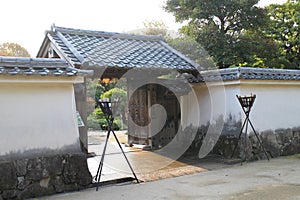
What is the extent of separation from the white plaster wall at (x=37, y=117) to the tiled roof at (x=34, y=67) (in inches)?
8.0

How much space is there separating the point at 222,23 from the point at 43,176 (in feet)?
27.9

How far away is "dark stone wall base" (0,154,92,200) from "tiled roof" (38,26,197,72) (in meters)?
2.31

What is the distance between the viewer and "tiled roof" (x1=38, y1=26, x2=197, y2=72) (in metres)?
7.32

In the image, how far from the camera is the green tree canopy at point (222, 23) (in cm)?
1068

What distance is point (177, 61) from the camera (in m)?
8.56

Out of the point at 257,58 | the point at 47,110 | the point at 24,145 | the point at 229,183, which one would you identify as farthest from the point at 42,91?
the point at 257,58

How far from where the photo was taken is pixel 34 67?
5.39 meters

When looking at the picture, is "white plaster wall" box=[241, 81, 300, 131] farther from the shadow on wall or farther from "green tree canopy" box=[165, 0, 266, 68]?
"green tree canopy" box=[165, 0, 266, 68]

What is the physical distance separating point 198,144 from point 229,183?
3416mm

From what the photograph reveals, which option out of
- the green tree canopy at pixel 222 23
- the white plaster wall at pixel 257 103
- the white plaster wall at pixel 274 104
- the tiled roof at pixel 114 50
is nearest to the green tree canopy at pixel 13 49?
the tiled roof at pixel 114 50

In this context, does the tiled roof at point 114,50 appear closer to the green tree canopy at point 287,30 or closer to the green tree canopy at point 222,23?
the green tree canopy at point 222,23

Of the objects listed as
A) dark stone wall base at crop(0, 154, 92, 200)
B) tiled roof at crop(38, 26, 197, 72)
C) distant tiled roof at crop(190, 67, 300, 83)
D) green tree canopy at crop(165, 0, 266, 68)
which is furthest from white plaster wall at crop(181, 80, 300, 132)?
dark stone wall base at crop(0, 154, 92, 200)

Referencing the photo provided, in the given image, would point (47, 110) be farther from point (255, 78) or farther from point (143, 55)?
point (255, 78)

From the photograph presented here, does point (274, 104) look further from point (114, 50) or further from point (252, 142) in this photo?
point (114, 50)
